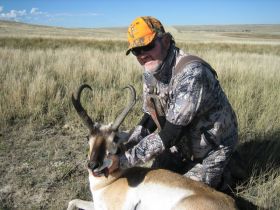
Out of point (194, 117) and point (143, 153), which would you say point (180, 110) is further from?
point (143, 153)

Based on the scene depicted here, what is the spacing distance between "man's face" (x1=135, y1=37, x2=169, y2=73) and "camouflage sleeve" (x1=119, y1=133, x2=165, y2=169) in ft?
2.61

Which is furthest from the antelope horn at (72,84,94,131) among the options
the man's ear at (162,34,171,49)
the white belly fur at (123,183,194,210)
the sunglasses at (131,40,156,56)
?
the man's ear at (162,34,171,49)

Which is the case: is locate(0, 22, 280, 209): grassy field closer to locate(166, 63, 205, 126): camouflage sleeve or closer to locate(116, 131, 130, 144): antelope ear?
locate(116, 131, 130, 144): antelope ear

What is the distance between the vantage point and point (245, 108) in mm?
7453

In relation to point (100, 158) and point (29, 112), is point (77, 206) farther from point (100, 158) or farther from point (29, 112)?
point (29, 112)

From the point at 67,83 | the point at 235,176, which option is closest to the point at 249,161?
Answer: the point at 235,176

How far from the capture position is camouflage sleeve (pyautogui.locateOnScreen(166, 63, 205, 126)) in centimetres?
380

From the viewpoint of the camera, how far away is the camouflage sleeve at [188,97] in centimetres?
380

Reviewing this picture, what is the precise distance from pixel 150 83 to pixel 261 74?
26.4 feet

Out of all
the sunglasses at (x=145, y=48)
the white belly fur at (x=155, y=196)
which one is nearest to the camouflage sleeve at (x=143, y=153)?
the white belly fur at (x=155, y=196)

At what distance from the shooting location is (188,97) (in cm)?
383

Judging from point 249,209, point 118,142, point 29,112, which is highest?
point 118,142

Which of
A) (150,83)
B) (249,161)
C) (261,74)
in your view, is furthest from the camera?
(261,74)

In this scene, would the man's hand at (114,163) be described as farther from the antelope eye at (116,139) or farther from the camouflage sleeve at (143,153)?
the antelope eye at (116,139)
